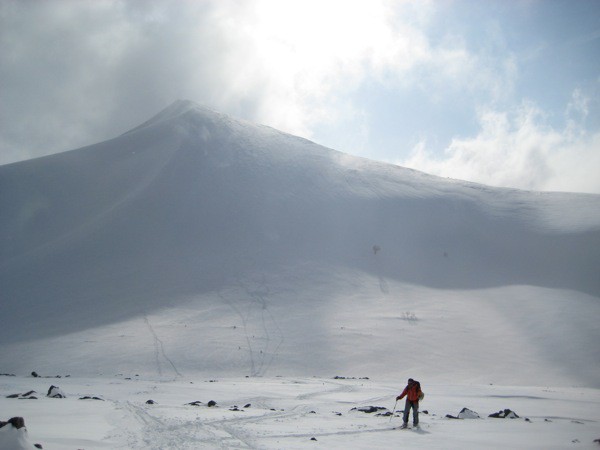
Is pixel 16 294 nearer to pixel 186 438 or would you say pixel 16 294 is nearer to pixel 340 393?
pixel 340 393

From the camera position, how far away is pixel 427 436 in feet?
35.2

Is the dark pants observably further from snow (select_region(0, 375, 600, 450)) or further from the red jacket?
snow (select_region(0, 375, 600, 450))

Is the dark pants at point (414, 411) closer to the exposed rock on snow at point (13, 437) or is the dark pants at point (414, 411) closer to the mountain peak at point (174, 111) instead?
the exposed rock on snow at point (13, 437)

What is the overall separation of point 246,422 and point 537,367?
73.1ft

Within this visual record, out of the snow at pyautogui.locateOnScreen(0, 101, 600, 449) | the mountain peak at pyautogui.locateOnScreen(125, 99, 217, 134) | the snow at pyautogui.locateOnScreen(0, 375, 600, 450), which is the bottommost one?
the snow at pyautogui.locateOnScreen(0, 375, 600, 450)

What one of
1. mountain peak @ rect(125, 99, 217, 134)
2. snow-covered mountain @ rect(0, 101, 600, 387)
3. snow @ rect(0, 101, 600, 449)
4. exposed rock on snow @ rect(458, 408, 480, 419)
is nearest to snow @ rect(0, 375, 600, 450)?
snow @ rect(0, 101, 600, 449)

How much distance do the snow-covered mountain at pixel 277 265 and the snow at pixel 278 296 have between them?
0.19 meters

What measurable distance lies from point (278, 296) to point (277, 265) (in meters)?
5.03

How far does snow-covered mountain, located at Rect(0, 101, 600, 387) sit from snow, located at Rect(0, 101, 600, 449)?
19cm

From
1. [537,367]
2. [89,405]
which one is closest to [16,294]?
[89,405]

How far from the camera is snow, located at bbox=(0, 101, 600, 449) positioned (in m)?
13.1

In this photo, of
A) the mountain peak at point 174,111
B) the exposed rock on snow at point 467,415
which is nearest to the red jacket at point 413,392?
the exposed rock on snow at point 467,415

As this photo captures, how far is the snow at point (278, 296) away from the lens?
13.1 metres

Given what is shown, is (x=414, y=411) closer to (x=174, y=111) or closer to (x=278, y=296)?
(x=278, y=296)
